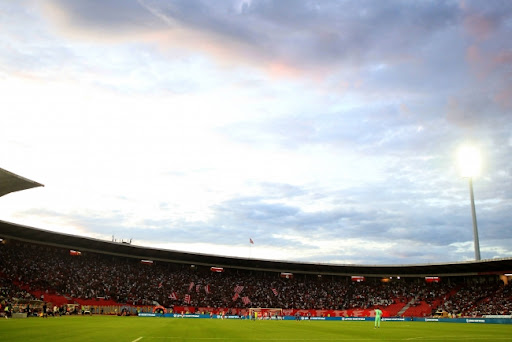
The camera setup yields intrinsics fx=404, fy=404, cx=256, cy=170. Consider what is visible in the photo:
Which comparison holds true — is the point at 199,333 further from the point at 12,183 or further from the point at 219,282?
the point at 219,282

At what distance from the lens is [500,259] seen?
62656 millimetres

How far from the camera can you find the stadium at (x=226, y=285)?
60781 mm

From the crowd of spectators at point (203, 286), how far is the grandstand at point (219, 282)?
0.57 ft

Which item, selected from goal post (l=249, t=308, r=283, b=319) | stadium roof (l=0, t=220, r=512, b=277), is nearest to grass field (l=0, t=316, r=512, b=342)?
stadium roof (l=0, t=220, r=512, b=277)

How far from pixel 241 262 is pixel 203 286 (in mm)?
8805

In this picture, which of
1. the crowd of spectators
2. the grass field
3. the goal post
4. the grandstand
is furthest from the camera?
the goal post

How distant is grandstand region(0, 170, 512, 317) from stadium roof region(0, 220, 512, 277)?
0.16m

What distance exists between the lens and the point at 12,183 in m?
27.8

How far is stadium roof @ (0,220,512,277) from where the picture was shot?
6378 centimetres

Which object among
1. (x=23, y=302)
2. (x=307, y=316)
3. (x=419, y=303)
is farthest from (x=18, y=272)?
(x=419, y=303)

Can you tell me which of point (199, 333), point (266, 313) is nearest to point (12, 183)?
point (199, 333)

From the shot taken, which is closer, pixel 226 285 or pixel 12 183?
pixel 12 183

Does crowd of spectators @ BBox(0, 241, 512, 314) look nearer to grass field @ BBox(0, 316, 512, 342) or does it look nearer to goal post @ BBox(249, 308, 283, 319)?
goal post @ BBox(249, 308, 283, 319)

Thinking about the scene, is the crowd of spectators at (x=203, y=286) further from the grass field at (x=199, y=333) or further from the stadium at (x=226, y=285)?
the grass field at (x=199, y=333)
